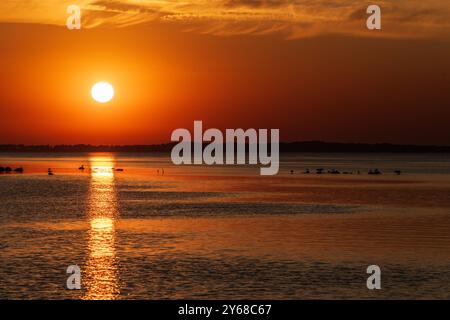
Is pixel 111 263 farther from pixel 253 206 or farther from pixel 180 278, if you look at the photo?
pixel 253 206

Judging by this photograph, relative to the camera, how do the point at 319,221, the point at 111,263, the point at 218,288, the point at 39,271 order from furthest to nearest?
1. the point at 319,221
2. the point at 111,263
3. the point at 39,271
4. the point at 218,288

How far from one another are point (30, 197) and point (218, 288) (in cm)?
5488

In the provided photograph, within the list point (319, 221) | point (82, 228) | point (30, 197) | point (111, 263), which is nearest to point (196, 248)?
point (111, 263)

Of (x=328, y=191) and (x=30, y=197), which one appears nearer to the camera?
(x=30, y=197)

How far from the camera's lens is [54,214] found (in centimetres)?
5703

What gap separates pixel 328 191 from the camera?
8775 centimetres

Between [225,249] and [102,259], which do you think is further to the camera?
[225,249]

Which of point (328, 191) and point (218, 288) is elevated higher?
point (328, 191)
